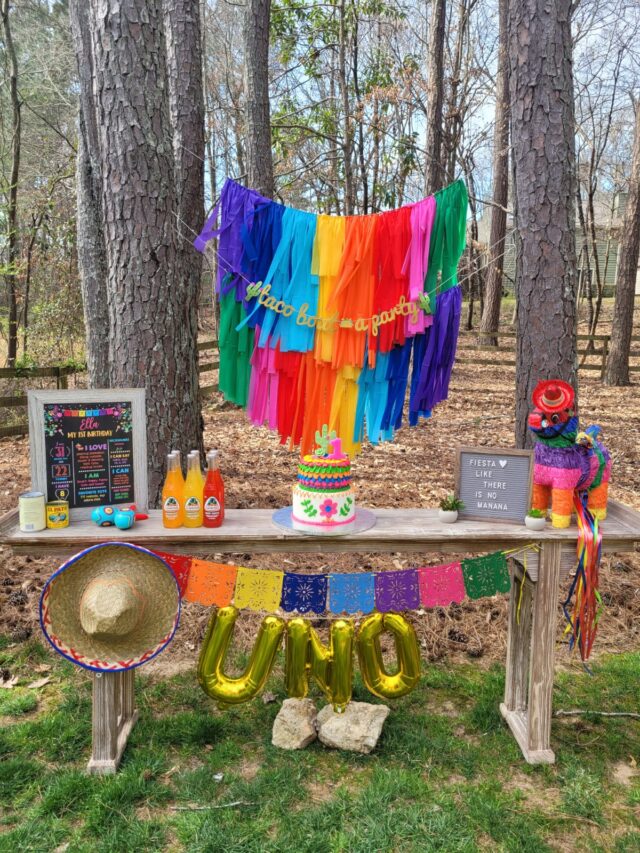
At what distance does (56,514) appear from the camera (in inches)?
83.8

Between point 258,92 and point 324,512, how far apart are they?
16.1 ft

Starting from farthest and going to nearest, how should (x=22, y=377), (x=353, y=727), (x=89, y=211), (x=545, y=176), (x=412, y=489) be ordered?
(x=22, y=377), (x=89, y=211), (x=412, y=489), (x=545, y=176), (x=353, y=727)

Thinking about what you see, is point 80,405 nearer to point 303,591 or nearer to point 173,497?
point 173,497

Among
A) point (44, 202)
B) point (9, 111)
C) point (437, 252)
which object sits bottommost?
point (437, 252)

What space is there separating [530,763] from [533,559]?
2.43 ft

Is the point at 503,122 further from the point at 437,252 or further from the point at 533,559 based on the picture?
the point at 533,559

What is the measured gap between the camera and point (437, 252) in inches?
96.6

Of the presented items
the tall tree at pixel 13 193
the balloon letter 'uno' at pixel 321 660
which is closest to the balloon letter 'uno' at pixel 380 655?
the balloon letter 'uno' at pixel 321 660

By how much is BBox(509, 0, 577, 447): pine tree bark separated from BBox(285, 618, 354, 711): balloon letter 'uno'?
61.4 inches

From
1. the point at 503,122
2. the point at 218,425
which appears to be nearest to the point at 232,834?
the point at 218,425

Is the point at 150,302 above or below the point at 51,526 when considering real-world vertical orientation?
above

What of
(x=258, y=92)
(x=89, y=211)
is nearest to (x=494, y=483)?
(x=89, y=211)

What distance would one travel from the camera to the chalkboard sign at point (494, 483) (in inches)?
86.0

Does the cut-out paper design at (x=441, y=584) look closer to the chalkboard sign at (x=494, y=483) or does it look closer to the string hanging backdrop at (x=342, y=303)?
the chalkboard sign at (x=494, y=483)
